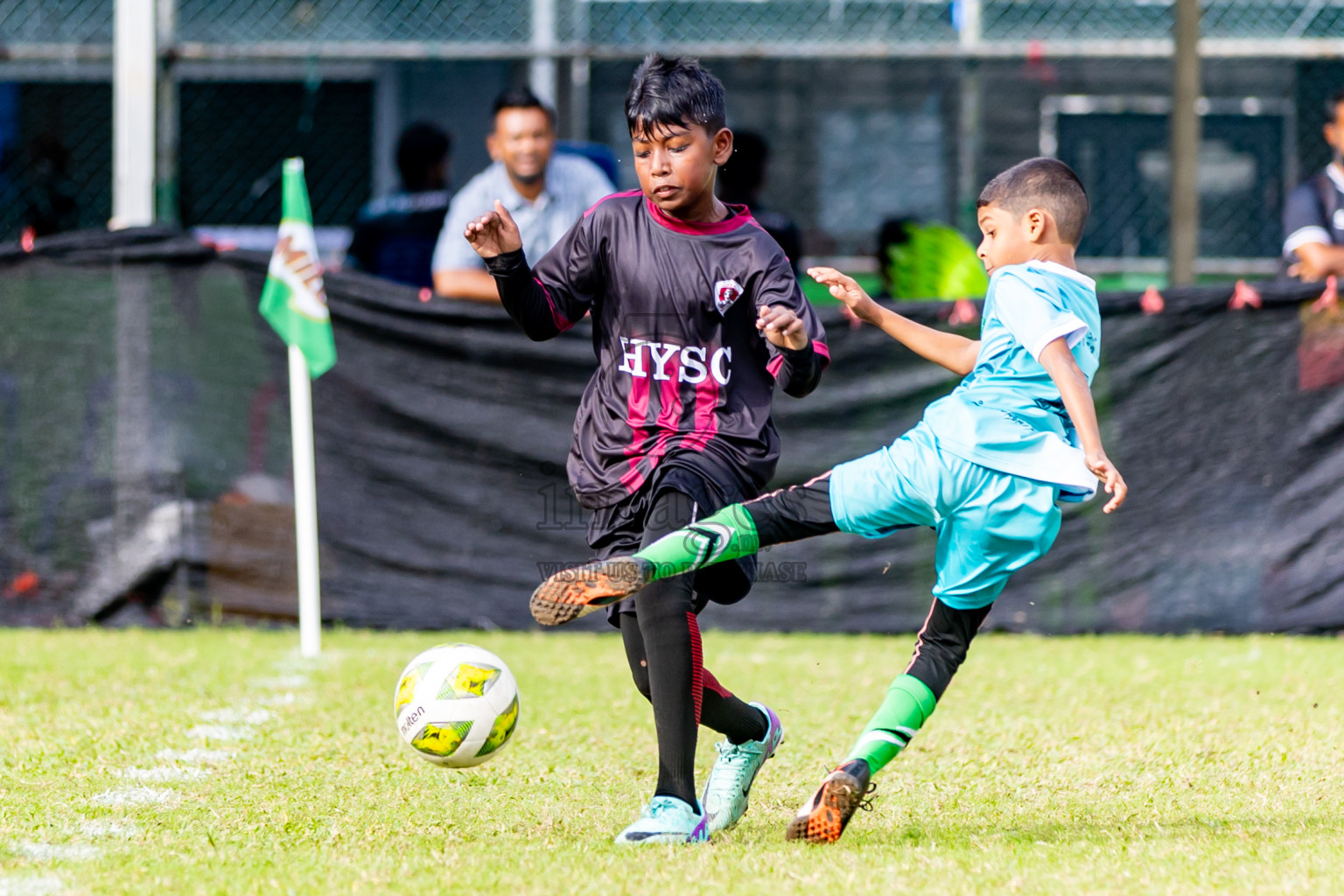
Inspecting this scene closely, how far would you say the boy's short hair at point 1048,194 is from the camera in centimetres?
349

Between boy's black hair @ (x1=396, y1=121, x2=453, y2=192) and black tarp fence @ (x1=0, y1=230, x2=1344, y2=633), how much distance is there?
4.30ft

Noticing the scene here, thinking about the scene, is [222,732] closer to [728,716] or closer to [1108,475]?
[728,716]

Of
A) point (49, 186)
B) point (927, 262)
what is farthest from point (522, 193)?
point (49, 186)

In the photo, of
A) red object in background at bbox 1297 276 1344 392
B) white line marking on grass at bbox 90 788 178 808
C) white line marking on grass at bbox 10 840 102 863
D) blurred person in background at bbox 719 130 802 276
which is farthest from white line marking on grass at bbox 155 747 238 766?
red object in background at bbox 1297 276 1344 392

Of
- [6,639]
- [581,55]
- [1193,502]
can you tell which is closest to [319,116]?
[581,55]

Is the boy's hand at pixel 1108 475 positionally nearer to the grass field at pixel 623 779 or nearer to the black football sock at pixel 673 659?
the grass field at pixel 623 779

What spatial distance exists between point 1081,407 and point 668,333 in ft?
3.18

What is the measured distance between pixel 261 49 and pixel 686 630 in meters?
6.26

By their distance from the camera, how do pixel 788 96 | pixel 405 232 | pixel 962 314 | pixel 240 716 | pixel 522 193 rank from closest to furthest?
pixel 240 716
pixel 962 314
pixel 522 193
pixel 405 232
pixel 788 96

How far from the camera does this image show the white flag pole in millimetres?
6145

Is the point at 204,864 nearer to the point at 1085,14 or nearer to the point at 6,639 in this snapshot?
the point at 6,639

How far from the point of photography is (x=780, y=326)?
3.22 m

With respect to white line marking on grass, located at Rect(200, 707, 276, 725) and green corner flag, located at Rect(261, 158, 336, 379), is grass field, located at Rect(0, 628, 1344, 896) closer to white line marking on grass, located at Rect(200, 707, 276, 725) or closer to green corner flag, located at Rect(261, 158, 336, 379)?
white line marking on grass, located at Rect(200, 707, 276, 725)

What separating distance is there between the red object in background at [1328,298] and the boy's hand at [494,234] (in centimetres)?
441
